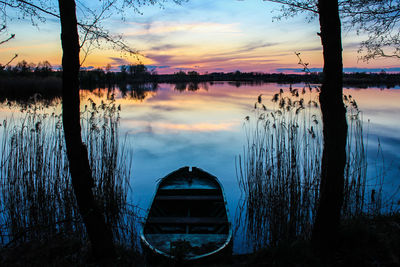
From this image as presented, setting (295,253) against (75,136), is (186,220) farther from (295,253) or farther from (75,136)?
(75,136)

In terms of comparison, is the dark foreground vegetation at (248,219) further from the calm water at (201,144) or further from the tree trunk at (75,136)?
the calm water at (201,144)

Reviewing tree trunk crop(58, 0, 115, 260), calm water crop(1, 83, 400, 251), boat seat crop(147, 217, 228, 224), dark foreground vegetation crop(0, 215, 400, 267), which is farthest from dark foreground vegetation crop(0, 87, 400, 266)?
calm water crop(1, 83, 400, 251)

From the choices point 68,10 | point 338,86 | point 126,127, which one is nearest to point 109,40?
point 68,10

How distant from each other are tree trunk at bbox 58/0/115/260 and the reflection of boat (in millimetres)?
795

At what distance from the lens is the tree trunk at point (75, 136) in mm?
2996

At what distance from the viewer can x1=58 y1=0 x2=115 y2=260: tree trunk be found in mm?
2996

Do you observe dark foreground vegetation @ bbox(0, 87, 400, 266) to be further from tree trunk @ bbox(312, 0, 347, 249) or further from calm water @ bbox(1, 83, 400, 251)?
calm water @ bbox(1, 83, 400, 251)

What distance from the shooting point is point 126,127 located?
56.2 ft

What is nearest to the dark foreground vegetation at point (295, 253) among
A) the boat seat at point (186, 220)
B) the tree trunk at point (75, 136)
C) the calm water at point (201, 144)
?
the tree trunk at point (75, 136)

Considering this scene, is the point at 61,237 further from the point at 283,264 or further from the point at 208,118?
the point at 208,118

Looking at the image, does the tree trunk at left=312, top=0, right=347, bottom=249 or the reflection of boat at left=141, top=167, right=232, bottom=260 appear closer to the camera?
the tree trunk at left=312, top=0, right=347, bottom=249

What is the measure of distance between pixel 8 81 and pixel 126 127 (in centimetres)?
2062

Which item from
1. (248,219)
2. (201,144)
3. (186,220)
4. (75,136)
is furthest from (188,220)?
(201,144)

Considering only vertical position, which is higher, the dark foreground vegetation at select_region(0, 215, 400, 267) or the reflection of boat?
the dark foreground vegetation at select_region(0, 215, 400, 267)
